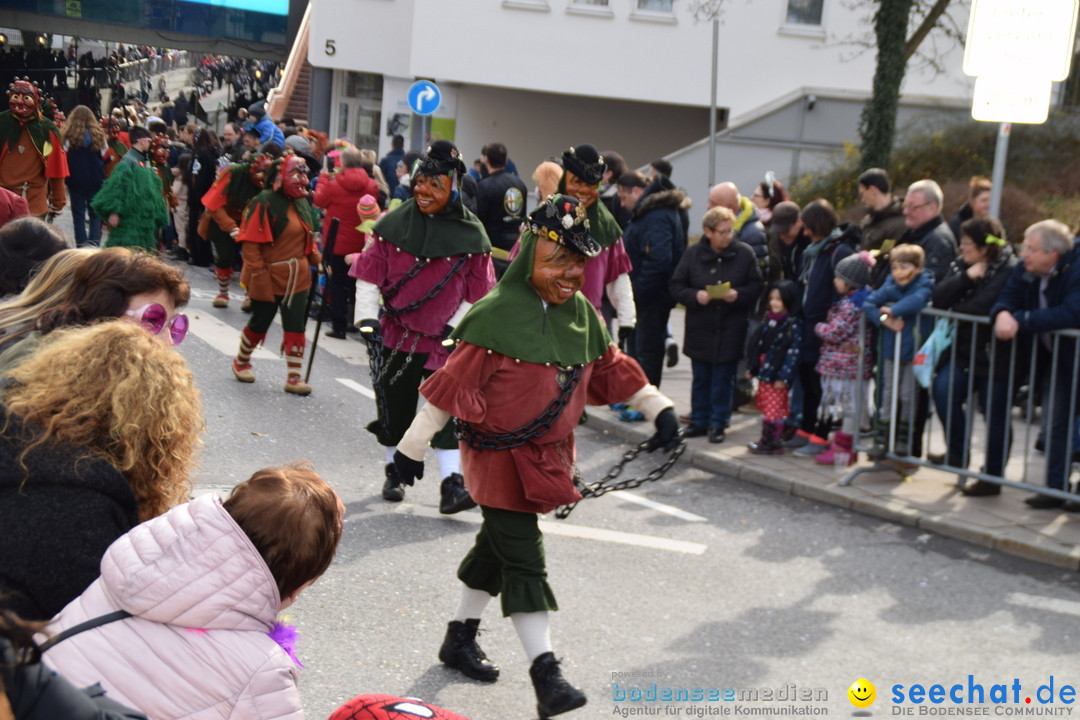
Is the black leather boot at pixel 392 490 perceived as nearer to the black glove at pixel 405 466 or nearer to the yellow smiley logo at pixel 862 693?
the black glove at pixel 405 466

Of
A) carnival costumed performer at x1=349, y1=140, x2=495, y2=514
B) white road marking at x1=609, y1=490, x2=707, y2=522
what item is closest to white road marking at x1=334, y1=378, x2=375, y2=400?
white road marking at x1=609, y1=490, x2=707, y2=522

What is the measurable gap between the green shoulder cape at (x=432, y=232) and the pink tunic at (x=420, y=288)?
0.21 feet

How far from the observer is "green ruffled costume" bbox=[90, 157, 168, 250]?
41.4ft

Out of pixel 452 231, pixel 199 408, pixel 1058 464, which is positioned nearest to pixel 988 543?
pixel 1058 464

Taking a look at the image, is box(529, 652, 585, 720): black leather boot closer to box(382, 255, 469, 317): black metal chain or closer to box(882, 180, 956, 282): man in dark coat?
box(382, 255, 469, 317): black metal chain

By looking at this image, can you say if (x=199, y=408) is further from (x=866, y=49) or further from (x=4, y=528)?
(x=866, y=49)

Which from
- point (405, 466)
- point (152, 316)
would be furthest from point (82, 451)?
point (405, 466)

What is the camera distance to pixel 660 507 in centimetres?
732

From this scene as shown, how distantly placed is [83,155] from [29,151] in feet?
10.2

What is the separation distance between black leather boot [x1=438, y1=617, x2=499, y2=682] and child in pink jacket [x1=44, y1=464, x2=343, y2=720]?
226 centimetres

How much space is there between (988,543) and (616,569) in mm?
2302

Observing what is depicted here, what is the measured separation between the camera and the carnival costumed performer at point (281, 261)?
9.42 metres

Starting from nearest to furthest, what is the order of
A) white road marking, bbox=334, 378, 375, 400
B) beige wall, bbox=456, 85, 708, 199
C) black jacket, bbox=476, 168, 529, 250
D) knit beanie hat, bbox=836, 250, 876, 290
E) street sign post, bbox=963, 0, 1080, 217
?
1. street sign post, bbox=963, 0, 1080, 217
2. knit beanie hat, bbox=836, 250, 876, 290
3. white road marking, bbox=334, 378, 375, 400
4. black jacket, bbox=476, 168, 529, 250
5. beige wall, bbox=456, 85, 708, 199

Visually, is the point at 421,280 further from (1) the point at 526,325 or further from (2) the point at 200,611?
(2) the point at 200,611
